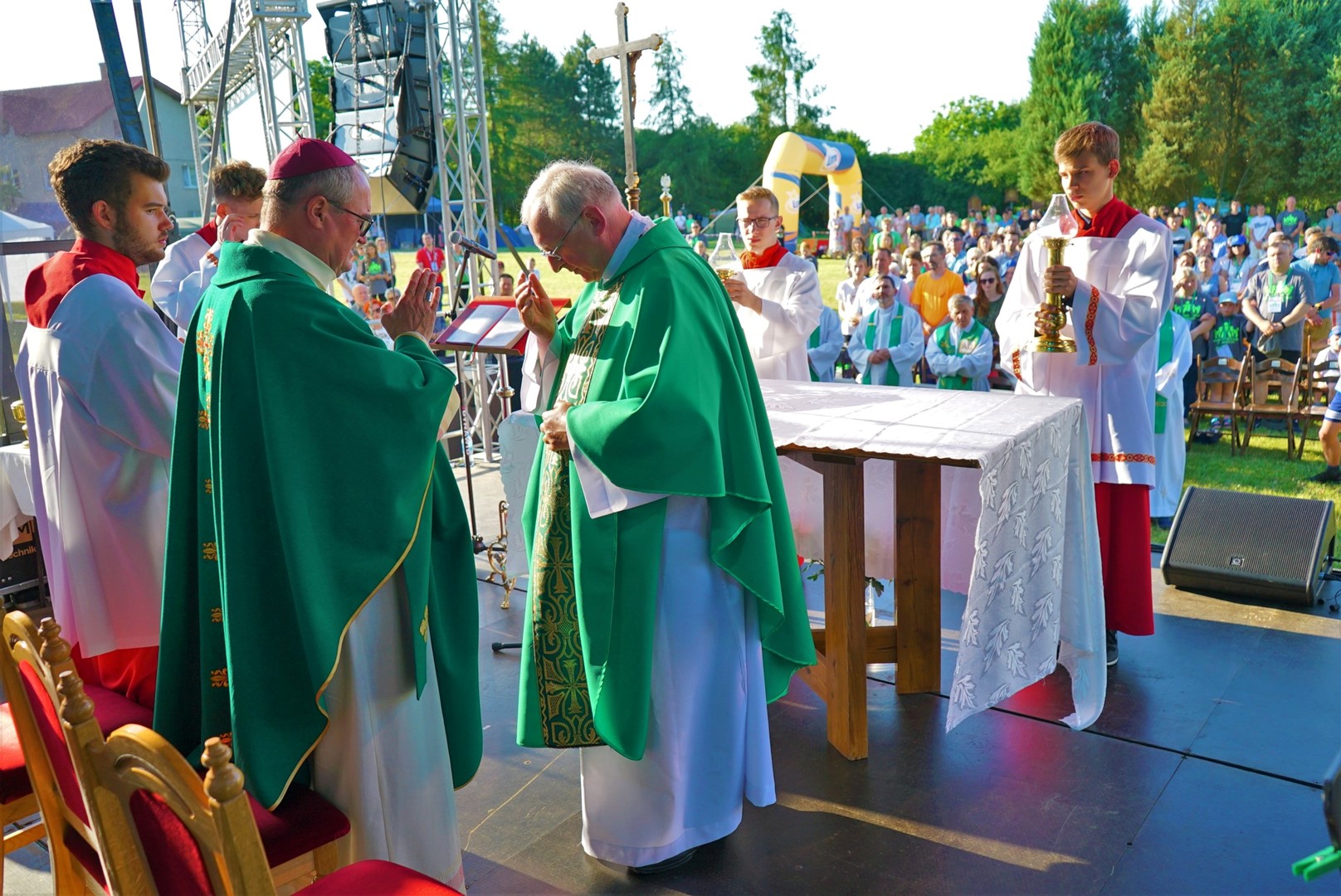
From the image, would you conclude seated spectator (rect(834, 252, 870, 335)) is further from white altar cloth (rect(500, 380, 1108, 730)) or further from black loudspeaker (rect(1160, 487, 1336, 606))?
white altar cloth (rect(500, 380, 1108, 730))

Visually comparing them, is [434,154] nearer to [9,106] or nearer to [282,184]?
[9,106]

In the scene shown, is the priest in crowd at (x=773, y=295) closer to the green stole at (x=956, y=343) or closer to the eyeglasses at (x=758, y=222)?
the eyeglasses at (x=758, y=222)

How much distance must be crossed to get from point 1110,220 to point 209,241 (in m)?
3.56

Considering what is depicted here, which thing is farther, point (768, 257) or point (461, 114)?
point (461, 114)

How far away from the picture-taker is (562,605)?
2.68m

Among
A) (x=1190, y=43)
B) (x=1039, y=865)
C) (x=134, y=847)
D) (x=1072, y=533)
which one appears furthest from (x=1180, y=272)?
(x=1190, y=43)

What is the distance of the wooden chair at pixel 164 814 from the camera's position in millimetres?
1299

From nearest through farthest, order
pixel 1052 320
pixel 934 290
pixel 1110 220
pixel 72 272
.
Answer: pixel 72 272
pixel 1052 320
pixel 1110 220
pixel 934 290

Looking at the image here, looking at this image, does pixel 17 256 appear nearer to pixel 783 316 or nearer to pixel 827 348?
pixel 783 316

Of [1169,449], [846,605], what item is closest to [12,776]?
[846,605]

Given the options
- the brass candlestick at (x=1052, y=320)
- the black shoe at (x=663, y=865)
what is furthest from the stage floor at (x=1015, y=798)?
the brass candlestick at (x=1052, y=320)

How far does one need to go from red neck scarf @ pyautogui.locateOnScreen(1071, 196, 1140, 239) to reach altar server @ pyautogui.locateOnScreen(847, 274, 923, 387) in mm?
4724

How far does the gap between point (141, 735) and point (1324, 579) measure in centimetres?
474

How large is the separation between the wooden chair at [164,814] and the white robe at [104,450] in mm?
1261
